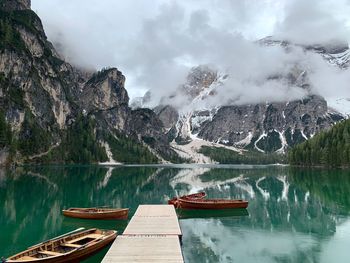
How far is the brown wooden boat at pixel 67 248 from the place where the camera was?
27156 millimetres

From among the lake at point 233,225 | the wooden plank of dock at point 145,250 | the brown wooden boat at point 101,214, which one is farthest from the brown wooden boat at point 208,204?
the wooden plank of dock at point 145,250

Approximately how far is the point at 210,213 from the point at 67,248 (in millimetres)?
29723

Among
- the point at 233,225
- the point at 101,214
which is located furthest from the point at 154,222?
the point at 233,225

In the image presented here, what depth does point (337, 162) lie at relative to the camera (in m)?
180

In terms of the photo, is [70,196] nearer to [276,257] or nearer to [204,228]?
[204,228]

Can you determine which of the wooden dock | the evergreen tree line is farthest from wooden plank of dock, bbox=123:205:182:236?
the evergreen tree line

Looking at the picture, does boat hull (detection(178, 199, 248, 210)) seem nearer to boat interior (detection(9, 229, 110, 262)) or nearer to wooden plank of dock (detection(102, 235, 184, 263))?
boat interior (detection(9, 229, 110, 262))

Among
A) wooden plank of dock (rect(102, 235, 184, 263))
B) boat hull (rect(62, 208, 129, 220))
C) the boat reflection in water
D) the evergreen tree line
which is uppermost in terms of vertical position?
the evergreen tree line

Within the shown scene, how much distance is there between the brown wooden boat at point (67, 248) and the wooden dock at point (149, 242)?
5.00 ft

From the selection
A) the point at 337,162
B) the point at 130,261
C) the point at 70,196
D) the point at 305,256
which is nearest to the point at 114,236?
the point at 130,261

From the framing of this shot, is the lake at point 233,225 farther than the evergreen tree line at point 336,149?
No

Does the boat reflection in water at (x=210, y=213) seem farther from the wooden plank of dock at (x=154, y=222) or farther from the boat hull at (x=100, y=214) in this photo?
the boat hull at (x=100, y=214)

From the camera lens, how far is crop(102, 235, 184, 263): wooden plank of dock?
1045 inches

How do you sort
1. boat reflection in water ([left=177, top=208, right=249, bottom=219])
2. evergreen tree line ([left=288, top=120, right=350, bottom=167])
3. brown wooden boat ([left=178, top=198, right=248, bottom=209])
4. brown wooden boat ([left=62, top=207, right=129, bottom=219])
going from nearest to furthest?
brown wooden boat ([left=62, top=207, right=129, bottom=219]), boat reflection in water ([left=177, top=208, right=249, bottom=219]), brown wooden boat ([left=178, top=198, right=248, bottom=209]), evergreen tree line ([left=288, top=120, right=350, bottom=167])
